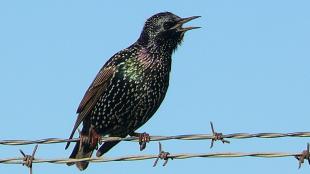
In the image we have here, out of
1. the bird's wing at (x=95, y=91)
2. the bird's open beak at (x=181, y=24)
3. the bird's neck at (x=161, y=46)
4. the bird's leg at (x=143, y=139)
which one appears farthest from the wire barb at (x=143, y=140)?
the bird's open beak at (x=181, y=24)

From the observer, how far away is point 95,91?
876cm

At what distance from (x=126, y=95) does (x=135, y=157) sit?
2.77 meters

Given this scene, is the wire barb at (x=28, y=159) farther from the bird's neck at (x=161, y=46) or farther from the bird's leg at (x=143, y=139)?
the bird's neck at (x=161, y=46)

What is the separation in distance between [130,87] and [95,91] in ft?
1.41

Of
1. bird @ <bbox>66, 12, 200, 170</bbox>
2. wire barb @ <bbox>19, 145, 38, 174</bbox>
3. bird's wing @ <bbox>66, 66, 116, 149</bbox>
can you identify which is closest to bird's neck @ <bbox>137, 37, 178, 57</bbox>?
bird @ <bbox>66, 12, 200, 170</bbox>

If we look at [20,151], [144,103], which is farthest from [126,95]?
[20,151]

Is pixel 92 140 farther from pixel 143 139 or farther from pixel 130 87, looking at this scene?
pixel 130 87

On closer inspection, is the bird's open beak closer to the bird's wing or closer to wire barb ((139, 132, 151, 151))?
the bird's wing

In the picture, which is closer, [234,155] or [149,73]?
[234,155]

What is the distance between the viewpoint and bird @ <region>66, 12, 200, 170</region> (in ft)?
28.0

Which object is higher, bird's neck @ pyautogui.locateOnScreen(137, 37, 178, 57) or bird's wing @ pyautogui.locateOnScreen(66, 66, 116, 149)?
bird's neck @ pyautogui.locateOnScreen(137, 37, 178, 57)

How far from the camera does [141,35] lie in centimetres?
905

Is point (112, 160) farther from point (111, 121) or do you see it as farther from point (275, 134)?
point (111, 121)

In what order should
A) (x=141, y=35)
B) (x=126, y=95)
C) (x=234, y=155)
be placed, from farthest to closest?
(x=141, y=35) < (x=126, y=95) < (x=234, y=155)
